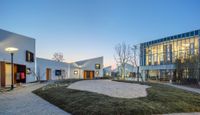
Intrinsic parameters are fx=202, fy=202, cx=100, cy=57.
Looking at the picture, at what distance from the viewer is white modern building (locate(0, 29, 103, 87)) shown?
57.1ft

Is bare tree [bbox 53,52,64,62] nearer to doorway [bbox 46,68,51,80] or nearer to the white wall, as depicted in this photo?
the white wall

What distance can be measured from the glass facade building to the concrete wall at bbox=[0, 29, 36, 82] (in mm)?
20270

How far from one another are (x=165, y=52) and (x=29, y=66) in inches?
968

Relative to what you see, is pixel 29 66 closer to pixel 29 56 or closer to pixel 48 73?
pixel 29 56

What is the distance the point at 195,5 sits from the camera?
20.9 metres

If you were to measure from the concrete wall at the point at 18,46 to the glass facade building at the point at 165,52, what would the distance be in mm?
20270

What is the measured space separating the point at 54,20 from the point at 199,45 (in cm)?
2256

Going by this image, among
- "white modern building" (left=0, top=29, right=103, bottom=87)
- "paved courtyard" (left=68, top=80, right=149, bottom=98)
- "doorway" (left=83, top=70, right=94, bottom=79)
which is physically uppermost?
"white modern building" (left=0, top=29, right=103, bottom=87)

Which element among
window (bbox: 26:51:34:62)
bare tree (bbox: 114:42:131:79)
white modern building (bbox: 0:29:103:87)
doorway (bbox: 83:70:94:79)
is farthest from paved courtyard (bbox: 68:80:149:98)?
doorway (bbox: 83:70:94:79)

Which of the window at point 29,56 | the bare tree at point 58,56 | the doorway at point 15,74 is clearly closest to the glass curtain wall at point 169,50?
the window at point 29,56

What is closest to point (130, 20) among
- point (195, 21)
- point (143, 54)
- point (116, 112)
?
point (195, 21)

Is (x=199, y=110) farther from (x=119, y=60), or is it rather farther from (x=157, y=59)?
(x=157, y=59)

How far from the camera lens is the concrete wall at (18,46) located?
1702 centimetres

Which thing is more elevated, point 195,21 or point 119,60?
point 195,21
